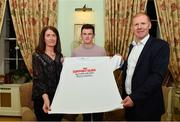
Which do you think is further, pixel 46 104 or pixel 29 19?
pixel 29 19

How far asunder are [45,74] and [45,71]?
28mm

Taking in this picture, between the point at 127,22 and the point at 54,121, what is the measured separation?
2.75 metres

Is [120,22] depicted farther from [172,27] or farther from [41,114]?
[41,114]

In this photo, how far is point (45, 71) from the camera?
2797mm

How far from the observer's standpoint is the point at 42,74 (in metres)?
2.79

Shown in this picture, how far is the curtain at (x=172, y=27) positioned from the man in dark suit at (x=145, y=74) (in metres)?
2.58

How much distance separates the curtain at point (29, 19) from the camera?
5.30 meters

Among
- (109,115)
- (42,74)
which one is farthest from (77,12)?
(42,74)

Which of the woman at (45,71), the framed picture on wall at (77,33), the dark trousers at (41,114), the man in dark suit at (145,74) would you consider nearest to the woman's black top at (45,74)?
the woman at (45,71)

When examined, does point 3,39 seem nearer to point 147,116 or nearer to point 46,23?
point 46,23

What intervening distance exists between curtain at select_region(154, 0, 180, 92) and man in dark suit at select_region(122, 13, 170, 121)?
2.58 m

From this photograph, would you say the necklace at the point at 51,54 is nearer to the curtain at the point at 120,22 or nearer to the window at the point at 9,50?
the curtain at the point at 120,22

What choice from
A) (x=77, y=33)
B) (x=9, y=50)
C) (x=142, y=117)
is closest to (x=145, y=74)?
(x=142, y=117)

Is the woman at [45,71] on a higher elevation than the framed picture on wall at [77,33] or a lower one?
lower
